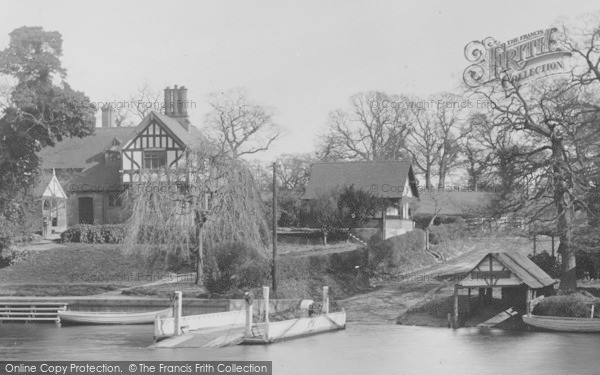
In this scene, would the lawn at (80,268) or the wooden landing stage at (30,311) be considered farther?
the lawn at (80,268)

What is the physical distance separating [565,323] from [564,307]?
1115 mm

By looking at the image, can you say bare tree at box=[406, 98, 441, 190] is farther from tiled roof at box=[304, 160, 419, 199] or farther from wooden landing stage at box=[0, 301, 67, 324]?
wooden landing stage at box=[0, 301, 67, 324]

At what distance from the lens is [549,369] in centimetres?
2577

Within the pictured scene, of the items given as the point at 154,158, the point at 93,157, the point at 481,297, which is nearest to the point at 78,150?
the point at 93,157

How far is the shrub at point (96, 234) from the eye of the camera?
5406cm

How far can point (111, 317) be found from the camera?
129ft

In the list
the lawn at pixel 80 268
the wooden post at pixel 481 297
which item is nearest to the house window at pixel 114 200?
the lawn at pixel 80 268

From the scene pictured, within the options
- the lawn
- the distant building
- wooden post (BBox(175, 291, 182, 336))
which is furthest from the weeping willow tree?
wooden post (BBox(175, 291, 182, 336))

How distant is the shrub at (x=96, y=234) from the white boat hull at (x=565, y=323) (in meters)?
27.1

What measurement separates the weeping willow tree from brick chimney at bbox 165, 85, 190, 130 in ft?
75.4

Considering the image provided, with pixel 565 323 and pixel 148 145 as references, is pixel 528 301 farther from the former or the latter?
pixel 148 145

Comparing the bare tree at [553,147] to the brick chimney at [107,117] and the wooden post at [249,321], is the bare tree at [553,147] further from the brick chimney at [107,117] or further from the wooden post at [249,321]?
the brick chimney at [107,117]

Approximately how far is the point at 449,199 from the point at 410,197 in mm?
8243

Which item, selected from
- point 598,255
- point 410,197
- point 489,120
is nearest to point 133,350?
point 489,120
